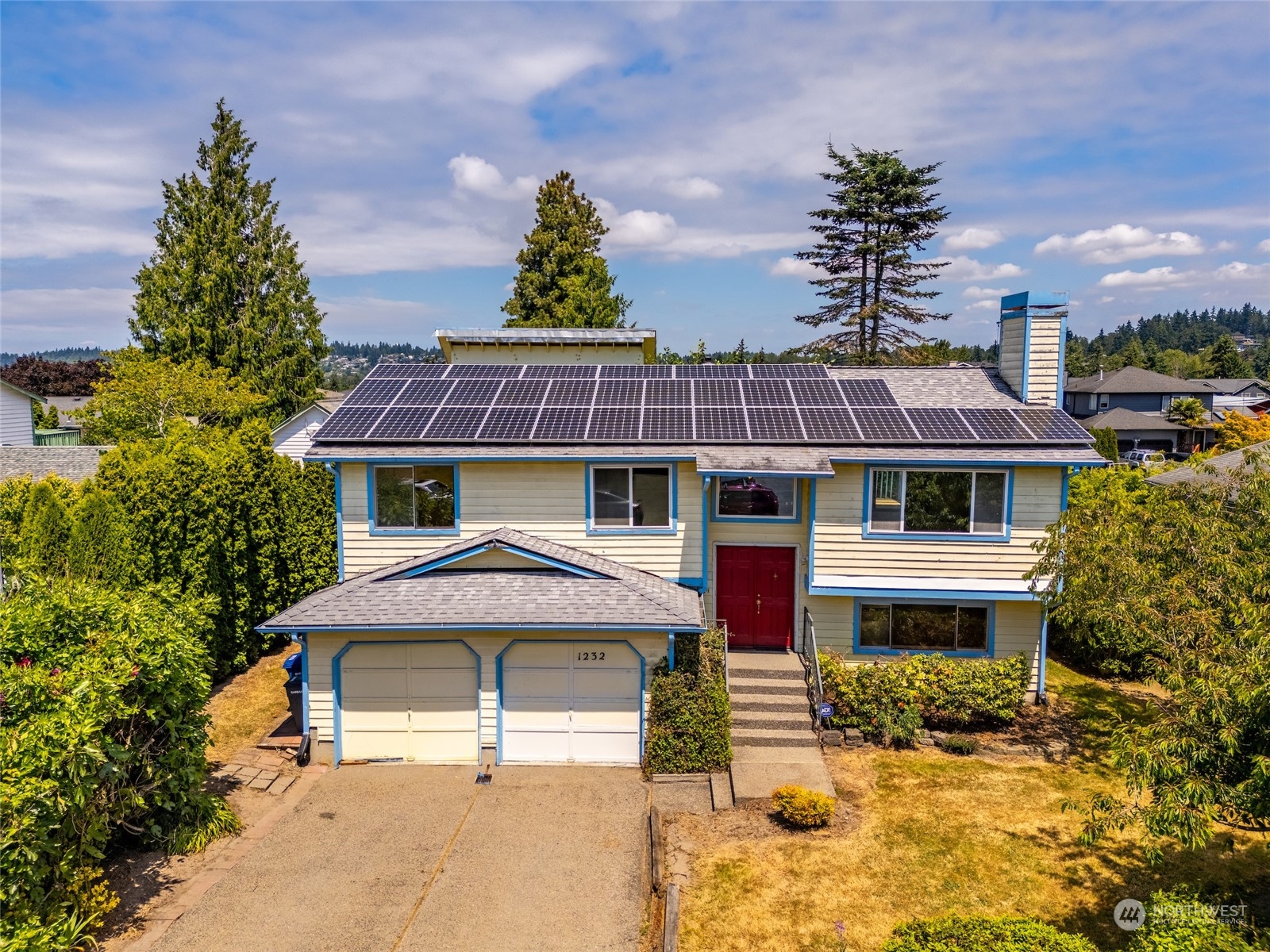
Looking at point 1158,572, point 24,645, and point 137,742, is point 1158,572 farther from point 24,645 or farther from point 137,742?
point 24,645

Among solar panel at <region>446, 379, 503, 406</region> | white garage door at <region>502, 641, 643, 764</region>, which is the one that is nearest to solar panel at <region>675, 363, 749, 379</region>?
solar panel at <region>446, 379, 503, 406</region>

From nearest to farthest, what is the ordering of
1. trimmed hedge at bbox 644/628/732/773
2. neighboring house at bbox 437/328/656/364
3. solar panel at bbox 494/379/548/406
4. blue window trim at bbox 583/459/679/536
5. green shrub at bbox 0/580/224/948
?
green shrub at bbox 0/580/224/948 → trimmed hedge at bbox 644/628/732/773 → blue window trim at bbox 583/459/679/536 → solar panel at bbox 494/379/548/406 → neighboring house at bbox 437/328/656/364

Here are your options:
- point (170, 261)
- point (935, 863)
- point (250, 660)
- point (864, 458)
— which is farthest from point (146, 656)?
point (170, 261)

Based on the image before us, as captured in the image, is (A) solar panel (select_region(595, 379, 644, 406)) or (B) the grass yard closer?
(B) the grass yard

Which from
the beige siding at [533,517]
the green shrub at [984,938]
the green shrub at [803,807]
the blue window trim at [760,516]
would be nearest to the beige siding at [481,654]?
the beige siding at [533,517]

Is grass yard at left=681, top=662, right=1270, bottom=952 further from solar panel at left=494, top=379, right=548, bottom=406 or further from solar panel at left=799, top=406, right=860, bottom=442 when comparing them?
solar panel at left=494, top=379, right=548, bottom=406

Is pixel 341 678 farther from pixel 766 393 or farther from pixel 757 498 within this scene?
pixel 766 393

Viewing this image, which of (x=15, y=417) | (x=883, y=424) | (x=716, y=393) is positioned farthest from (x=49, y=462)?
(x=883, y=424)
